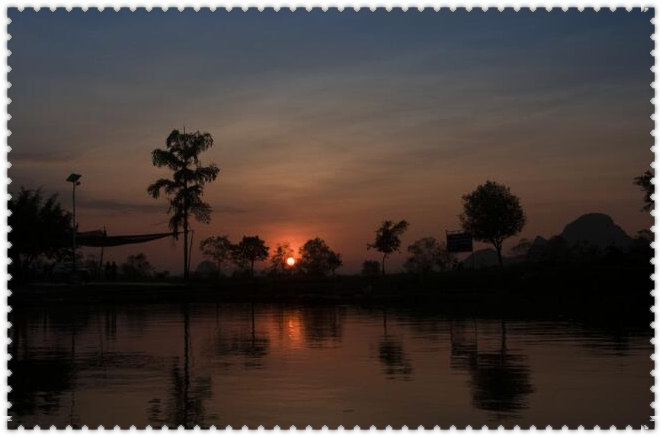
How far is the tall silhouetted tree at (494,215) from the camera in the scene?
260ft

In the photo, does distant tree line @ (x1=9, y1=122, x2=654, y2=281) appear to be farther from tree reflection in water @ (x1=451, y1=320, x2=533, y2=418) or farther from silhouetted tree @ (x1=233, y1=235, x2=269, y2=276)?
tree reflection in water @ (x1=451, y1=320, x2=533, y2=418)

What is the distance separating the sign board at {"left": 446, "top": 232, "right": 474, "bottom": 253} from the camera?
2586 inches

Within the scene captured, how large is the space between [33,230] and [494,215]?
43.8 metres

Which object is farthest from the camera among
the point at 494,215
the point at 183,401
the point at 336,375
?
the point at 494,215

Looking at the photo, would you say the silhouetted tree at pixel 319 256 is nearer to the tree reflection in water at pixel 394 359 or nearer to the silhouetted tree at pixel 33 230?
the silhouetted tree at pixel 33 230

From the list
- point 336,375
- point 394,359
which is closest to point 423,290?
point 394,359

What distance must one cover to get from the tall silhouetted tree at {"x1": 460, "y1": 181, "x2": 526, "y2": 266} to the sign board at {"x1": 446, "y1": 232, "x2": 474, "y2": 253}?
41.0 ft

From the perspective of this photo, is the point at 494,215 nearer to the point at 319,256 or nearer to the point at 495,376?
the point at 319,256

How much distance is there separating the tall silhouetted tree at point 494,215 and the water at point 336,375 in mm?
54475

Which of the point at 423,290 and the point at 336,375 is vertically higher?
the point at 423,290

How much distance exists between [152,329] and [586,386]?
1535 cm

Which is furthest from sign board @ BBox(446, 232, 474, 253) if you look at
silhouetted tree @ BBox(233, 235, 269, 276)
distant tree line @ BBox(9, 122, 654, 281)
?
silhouetted tree @ BBox(233, 235, 269, 276)

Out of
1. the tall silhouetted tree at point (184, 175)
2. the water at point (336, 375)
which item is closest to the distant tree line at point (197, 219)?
the tall silhouetted tree at point (184, 175)

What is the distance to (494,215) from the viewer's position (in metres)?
79.2
